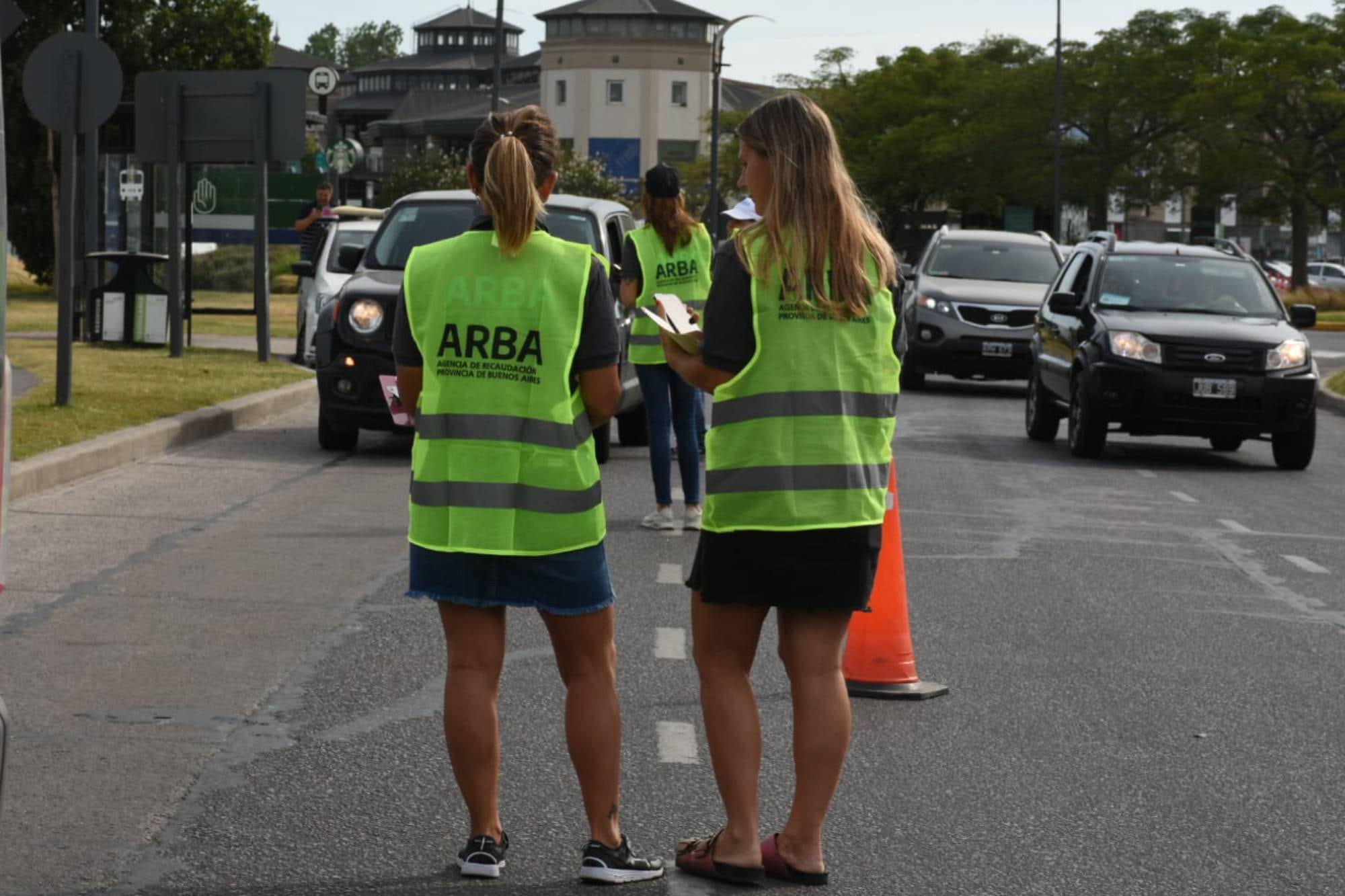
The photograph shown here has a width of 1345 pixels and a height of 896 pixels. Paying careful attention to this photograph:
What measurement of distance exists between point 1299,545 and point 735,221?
176 inches

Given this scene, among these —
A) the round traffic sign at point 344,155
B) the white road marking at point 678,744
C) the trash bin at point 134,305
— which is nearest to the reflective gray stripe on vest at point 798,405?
the white road marking at point 678,744

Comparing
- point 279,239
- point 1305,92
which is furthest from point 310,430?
point 1305,92

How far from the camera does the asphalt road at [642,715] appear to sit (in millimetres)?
5109

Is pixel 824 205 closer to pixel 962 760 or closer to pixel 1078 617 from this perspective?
pixel 962 760

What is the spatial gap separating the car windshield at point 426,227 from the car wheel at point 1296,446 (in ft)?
17.9

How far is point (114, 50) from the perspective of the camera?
39.0 meters

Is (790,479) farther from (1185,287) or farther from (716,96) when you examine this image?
(716,96)

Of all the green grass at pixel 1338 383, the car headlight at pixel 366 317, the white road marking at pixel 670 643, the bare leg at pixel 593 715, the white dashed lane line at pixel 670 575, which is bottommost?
the green grass at pixel 1338 383

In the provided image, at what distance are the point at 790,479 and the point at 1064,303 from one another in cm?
1186

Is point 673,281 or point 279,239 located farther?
point 279,239

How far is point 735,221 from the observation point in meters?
8.65

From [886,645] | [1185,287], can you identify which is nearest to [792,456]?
[886,645]

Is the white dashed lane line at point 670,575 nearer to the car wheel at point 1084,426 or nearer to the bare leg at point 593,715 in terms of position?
the bare leg at point 593,715

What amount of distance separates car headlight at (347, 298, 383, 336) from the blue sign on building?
3797 inches
